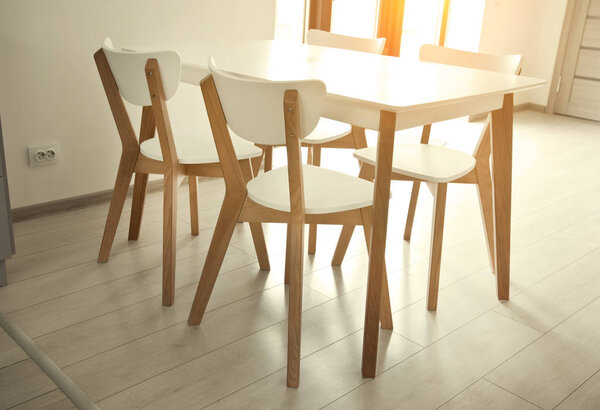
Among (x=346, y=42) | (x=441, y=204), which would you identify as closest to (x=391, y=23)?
(x=346, y=42)

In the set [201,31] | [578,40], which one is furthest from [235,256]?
[578,40]

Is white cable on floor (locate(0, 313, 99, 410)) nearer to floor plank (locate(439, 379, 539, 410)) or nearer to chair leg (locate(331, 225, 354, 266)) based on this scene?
floor plank (locate(439, 379, 539, 410))

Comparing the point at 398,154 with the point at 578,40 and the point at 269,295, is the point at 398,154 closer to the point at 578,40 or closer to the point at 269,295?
the point at 269,295

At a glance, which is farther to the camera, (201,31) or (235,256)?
(201,31)

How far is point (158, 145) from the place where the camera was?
221cm

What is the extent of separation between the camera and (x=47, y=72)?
260cm

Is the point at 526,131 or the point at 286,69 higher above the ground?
the point at 286,69

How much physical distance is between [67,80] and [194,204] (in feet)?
2.55

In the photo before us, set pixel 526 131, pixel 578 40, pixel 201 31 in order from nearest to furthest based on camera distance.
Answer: pixel 201 31 → pixel 526 131 → pixel 578 40

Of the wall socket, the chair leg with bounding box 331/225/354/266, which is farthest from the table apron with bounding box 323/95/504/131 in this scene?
the wall socket

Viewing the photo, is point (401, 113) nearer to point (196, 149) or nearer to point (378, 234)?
point (378, 234)

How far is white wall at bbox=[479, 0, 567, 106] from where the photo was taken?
520 centimetres

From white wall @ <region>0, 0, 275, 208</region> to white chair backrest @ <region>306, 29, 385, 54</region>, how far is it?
1.88 ft

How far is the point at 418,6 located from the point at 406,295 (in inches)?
139
